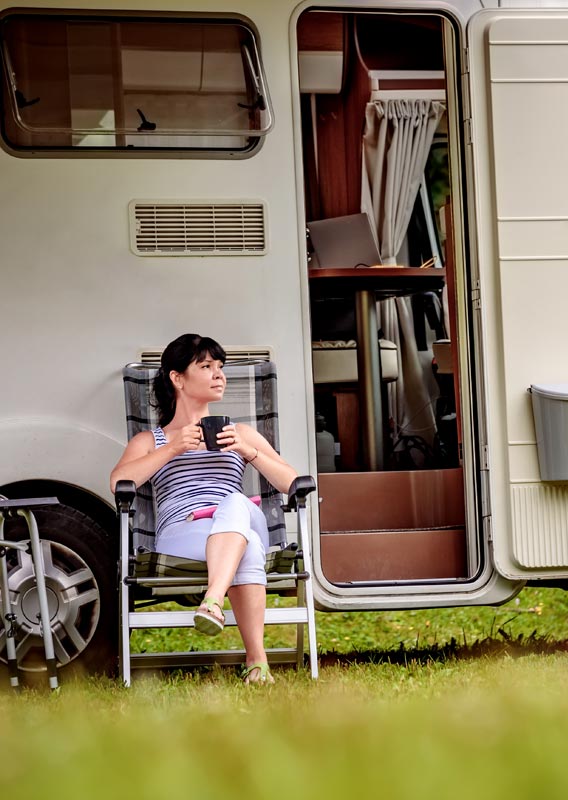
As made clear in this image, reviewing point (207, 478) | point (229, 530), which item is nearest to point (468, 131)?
point (207, 478)

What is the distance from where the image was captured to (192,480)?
3695 mm

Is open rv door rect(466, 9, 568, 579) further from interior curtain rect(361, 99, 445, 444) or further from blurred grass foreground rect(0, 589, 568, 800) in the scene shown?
interior curtain rect(361, 99, 445, 444)

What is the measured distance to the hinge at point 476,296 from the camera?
3.93 m

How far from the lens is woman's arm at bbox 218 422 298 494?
11.7ft

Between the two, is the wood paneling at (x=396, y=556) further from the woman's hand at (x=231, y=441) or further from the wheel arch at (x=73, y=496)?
the wheel arch at (x=73, y=496)

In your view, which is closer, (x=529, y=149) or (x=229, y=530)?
(x=229, y=530)

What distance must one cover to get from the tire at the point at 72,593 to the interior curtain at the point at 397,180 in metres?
2.38

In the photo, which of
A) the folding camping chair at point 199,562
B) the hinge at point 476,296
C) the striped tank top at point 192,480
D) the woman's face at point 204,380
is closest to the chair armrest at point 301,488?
the folding camping chair at point 199,562

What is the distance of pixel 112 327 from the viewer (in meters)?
3.81

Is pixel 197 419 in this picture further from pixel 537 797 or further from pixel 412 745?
pixel 537 797

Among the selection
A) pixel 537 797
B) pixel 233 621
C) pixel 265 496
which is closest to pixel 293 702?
pixel 233 621

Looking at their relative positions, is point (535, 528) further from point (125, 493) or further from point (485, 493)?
point (125, 493)

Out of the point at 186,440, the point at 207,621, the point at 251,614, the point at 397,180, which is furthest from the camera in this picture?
the point at 397,180

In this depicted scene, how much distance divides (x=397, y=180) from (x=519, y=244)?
2.10m
